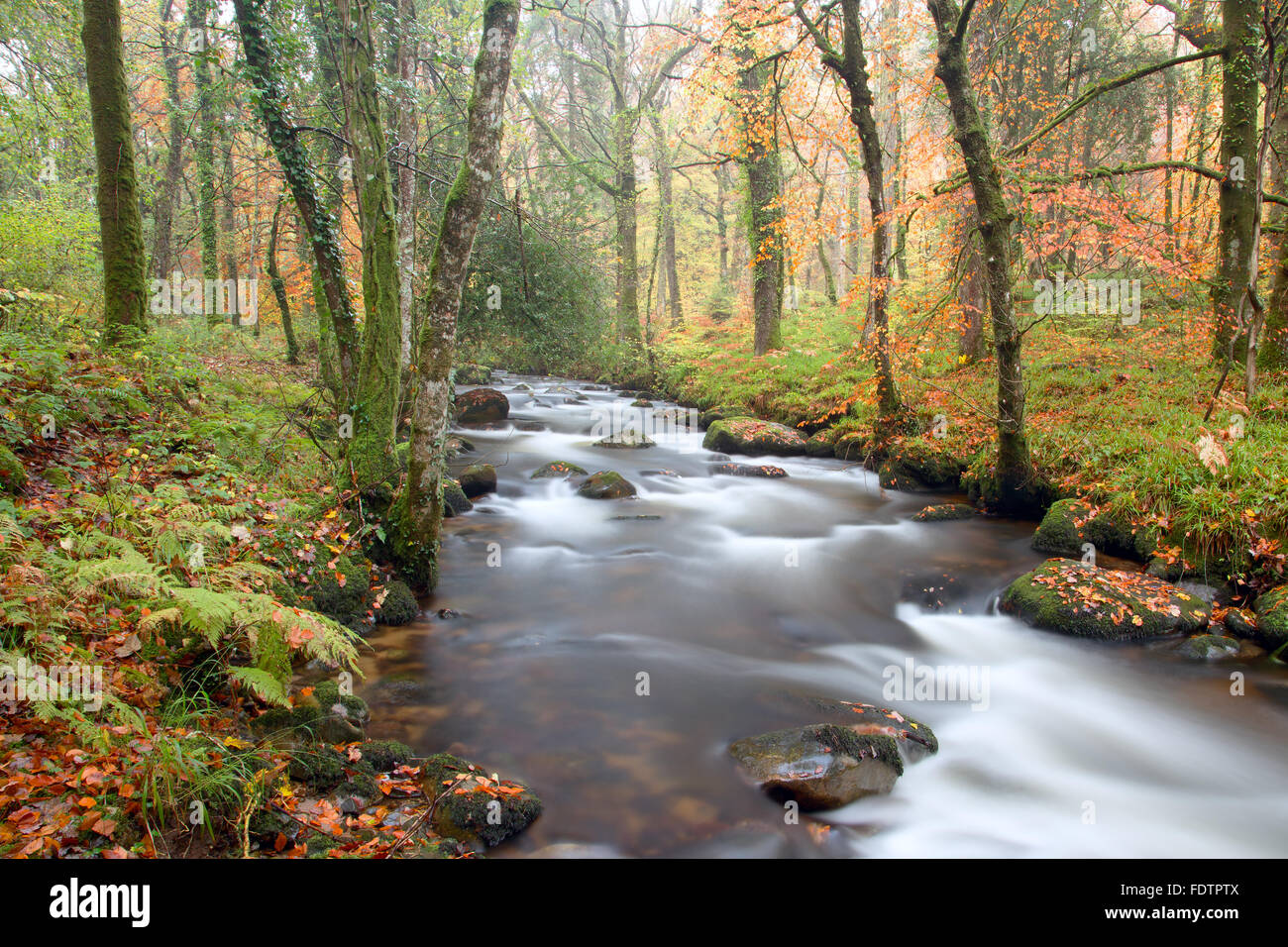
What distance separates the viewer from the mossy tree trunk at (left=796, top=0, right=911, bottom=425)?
10789 mm

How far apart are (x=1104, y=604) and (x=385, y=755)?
282 inches

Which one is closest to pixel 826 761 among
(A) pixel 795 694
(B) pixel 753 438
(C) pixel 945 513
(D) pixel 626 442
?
(A) pixel 795 694

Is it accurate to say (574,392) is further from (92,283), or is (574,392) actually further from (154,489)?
(154,489)

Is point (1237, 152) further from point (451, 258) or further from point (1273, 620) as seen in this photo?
point (451, 258)

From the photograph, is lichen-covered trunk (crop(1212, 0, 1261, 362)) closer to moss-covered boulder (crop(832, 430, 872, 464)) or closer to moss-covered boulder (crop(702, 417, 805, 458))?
moss-covered boulder (crop(832, 430, 872, 464))

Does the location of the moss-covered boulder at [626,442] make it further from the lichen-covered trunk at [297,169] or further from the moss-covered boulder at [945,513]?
the lichen-covered trunk at [297,169]

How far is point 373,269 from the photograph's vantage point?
7426 mm

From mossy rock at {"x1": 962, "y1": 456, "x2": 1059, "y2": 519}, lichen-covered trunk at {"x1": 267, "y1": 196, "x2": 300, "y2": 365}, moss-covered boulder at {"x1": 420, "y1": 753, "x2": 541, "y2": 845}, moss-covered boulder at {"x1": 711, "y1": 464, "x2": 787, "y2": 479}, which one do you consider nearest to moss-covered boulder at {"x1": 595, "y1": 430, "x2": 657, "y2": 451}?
moss-covered boulder at {"x1": 711, "y1": 464, "x2": 787, "y2": 479}

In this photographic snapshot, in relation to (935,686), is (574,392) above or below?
above

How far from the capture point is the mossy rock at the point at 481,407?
1773 centimetres

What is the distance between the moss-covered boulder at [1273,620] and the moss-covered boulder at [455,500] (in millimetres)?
10046

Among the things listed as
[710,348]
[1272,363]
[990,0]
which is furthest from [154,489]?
[710,348]

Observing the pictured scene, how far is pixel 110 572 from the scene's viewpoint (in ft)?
14.0
